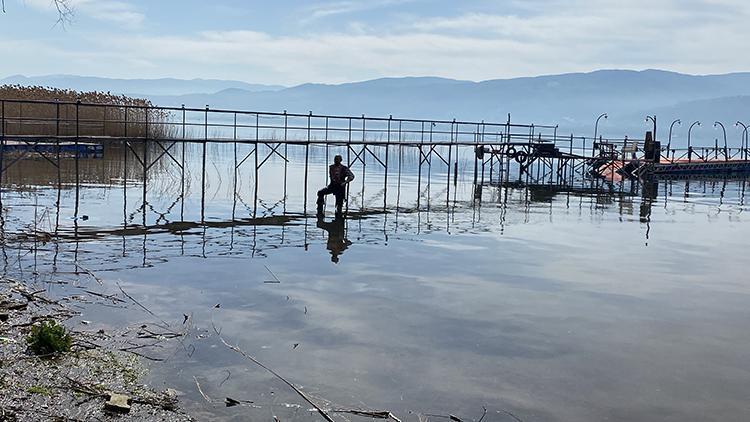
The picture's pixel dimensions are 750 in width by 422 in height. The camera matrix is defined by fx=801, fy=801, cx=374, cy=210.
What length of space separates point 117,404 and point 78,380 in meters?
1.00

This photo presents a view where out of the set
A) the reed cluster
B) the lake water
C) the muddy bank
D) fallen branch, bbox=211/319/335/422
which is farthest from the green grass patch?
the reed cluster

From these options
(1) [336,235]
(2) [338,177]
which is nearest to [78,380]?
(1) [336,235]

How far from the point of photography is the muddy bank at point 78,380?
7.85 m

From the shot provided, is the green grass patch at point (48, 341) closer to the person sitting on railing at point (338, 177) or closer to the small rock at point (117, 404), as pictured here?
the small rock at point (117, 404)

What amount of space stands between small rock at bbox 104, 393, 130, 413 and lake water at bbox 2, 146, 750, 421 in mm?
721

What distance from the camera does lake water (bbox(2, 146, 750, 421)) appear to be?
926cm

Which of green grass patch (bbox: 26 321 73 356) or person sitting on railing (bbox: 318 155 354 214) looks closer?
green grass patch (bbox: 26 321 73 356)

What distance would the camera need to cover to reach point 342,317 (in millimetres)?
12383

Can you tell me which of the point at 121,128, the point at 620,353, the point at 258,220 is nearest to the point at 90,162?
the point at 121,128

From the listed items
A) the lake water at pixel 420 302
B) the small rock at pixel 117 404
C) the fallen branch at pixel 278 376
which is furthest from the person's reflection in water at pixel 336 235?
the small rock at pixel 117 404

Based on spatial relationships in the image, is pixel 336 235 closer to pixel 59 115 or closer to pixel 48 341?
pixel 48 341

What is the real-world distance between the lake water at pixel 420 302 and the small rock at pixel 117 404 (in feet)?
2.37

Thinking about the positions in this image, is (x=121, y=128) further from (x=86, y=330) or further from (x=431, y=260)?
(x=86, y=330)

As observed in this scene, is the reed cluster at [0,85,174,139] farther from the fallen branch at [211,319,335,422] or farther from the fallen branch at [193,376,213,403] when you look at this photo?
the fallen branch at [193,376,213,403]
